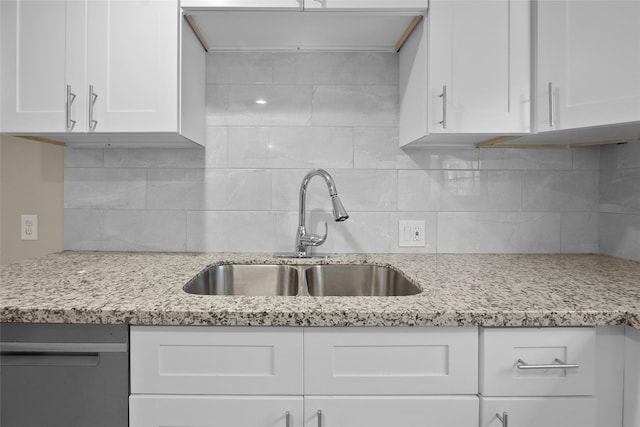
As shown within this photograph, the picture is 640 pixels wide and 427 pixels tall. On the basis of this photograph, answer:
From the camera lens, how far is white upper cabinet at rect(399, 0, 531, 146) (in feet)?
4.52

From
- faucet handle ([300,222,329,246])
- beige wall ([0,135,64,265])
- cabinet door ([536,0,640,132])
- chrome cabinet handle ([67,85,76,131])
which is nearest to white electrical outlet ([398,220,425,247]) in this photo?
faucet handle ([300,222,329,246])

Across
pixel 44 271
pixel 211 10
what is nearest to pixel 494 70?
pixel 211 10

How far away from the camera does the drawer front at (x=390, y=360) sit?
0.96 metres

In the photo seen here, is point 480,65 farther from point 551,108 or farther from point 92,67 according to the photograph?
point 92,67

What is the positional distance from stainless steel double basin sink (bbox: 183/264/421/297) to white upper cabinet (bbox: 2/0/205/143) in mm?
575

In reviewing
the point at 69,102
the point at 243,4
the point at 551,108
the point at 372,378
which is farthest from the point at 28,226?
the point at 551,108

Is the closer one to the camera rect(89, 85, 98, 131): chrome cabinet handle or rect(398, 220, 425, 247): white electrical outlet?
rect(89, 85, 98, 131): chrome cabinet handle

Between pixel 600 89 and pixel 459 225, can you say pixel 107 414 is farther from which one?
pixel 600 89

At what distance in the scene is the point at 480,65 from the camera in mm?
1385

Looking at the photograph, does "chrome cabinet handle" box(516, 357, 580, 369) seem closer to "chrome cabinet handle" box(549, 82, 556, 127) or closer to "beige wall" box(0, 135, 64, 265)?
"chrome cabinet handle" box(549, 82, 556, 127)

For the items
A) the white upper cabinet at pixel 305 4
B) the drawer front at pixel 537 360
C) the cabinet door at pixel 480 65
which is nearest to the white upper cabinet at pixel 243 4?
the white upper cabinet at pixel 305 4

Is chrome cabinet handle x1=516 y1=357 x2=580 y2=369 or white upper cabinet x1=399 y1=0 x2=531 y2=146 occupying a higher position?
white upper cabinet x1=399 y1=0 x2=531 y2=146

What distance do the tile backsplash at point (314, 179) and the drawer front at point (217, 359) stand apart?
81cm

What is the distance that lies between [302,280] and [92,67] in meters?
1.05
